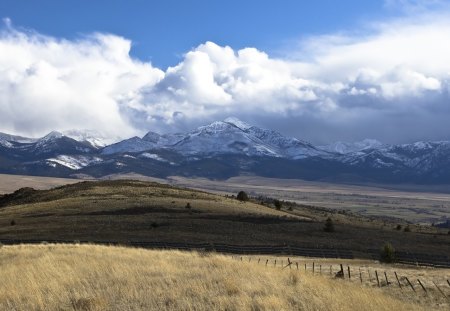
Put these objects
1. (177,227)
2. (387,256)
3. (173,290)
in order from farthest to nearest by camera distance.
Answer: (177,227) → (387,256) → (173,290)

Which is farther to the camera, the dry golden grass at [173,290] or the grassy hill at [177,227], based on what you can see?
the grassy hill at [177,227]

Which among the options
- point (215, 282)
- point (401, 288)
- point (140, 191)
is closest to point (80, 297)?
point (215, 282)

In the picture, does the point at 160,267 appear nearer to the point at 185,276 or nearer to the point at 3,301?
the point at 185,276

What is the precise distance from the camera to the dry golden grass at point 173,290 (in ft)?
50.5

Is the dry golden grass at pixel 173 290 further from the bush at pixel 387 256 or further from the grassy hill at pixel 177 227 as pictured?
the grassy hill at pixel 177 227

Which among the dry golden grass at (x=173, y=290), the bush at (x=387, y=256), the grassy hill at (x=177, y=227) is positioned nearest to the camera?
the dry golden grass at (x=173, y=290)

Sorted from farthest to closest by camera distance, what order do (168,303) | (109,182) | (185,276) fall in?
1. (109,182)
2. (185,276)
3. (168,303)

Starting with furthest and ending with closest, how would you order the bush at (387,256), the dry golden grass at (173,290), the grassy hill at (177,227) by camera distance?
1. the grassy hill at (177,227)
2. the bush at (387,256)
3. the dry golden grass at (173,290)

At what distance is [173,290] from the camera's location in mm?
17156

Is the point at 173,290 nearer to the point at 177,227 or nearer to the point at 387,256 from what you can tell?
the point at 387,256

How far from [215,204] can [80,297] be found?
2635 inches

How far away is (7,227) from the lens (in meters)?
64.8

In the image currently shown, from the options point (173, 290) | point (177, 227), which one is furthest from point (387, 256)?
point (177, 227)

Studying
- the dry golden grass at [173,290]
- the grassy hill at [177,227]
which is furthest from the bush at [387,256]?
the dry golden grass at [173,290]
